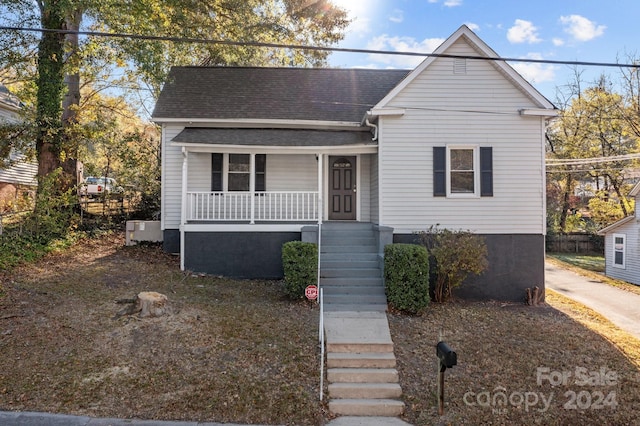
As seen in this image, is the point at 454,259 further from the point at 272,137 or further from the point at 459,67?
the point at 272,137

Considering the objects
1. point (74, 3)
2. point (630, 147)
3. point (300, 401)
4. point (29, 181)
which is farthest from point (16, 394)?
Answer: point (630, 147)

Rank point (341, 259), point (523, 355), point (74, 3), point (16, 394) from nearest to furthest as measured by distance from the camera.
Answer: point (16, 394), point (523, 355), point (341, 259), point (74, 3)

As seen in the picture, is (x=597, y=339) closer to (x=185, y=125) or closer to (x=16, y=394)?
(x=16, y=394)

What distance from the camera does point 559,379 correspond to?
554 centimetres

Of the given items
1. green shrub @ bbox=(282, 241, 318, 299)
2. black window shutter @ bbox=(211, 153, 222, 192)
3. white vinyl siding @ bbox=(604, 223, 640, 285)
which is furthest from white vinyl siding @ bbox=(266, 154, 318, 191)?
white vinyl siding @ bbox=(604, 223, 640, 285)

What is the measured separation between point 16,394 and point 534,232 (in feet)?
36.2

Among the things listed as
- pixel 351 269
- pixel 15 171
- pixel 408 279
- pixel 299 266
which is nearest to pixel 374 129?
pixel 351 269

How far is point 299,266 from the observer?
7.93m

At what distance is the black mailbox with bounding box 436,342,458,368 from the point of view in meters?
4.38

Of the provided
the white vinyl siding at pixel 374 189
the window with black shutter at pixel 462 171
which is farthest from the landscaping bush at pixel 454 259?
the white vinyl siding at pixel 374 189

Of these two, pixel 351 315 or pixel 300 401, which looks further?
pixel 351 315

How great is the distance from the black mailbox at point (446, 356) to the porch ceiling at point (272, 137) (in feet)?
21.7

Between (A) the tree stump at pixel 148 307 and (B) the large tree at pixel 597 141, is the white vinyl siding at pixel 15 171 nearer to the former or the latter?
(A) the tree stump at pixel 148 307

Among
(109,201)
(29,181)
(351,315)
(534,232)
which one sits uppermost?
(29,181)
